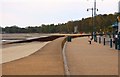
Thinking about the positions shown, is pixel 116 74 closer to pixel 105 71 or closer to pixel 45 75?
pixel 105 71

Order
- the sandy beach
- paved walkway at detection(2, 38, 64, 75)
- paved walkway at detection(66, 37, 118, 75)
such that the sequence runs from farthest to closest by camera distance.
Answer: the sandy beach
paved walkway at detection(66, 37, 118, 75)
paved walkway at detection(2, 38, 64, 75)

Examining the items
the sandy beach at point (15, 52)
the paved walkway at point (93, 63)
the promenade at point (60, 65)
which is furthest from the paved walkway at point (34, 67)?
the sandy beach at point (15, 52)

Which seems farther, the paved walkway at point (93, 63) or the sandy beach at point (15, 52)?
the sandy beach at point (15, 52)

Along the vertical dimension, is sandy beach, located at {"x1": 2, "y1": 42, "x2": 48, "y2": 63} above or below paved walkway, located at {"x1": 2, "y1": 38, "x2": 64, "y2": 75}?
below

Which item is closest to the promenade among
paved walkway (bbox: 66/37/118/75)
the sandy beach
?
paved walkway (bbox: 66/37/118/75)

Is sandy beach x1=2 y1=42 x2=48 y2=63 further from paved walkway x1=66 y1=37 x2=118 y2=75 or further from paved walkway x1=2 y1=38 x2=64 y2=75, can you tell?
paved walkway x1=66 y1=37 x2=118 y2=75

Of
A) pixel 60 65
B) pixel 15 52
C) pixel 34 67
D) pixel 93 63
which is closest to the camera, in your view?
pixel 34 67

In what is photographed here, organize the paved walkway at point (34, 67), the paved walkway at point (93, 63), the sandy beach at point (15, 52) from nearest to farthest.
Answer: the paved walkway at point (34, 67), the paved walkway at point (93, 63), the sandy beach at point (15, 52)

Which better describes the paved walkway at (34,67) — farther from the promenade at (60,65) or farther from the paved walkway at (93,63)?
the paved walkway at (93,63)

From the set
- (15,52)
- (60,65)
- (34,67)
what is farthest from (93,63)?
(15,52)

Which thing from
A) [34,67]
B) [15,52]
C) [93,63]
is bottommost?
[15,52]

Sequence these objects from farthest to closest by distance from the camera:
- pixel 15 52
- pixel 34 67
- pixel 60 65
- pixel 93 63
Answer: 1. pixel 15 52
2. pixel 93 63
3. pixel 60 65
4. pixel 34 67

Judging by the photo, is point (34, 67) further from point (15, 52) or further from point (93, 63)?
point (15, 52)

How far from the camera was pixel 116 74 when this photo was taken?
38.9ft
